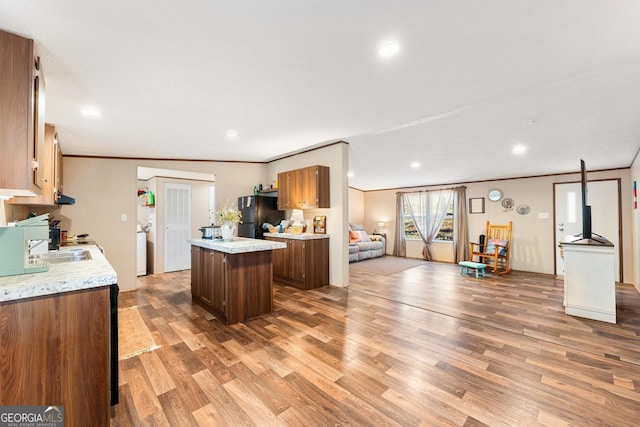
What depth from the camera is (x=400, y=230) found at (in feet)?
26.7

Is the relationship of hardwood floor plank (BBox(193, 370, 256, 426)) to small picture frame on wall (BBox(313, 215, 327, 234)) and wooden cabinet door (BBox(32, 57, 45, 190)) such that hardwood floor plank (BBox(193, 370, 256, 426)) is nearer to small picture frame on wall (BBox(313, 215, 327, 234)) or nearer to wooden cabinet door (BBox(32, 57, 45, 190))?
wooden cabinet door (BBox(32, 57, 45, 190))

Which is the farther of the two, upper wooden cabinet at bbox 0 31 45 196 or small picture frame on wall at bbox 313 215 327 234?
small picture frame on wall at bbox 313 215 327 234

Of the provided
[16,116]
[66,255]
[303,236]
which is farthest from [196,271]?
[16,116]

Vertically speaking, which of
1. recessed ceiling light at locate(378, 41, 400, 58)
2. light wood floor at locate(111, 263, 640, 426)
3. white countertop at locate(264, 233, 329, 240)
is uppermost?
recessed ceiling light at locate(378, 41, 400, 58)

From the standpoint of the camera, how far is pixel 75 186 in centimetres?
424

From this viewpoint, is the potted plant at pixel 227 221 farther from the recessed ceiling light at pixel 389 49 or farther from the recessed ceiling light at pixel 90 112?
the recessed ceiling light at pixel 389 49

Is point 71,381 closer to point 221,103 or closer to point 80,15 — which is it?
point 80,15

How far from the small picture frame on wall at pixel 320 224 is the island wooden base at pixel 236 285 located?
1.68 m

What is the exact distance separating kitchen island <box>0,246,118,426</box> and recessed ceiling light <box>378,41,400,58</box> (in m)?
2.21

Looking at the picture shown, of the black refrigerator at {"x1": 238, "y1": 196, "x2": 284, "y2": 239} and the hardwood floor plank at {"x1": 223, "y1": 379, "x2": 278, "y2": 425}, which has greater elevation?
the black refrigerator at {"x1": 238, "y1": 196, "x2": 284, "y2": 239}

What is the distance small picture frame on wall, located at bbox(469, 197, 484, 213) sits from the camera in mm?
6695

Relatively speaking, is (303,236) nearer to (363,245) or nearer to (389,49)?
(389,49)

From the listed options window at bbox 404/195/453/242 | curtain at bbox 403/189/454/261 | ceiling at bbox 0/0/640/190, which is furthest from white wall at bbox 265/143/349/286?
window at bbox 404/195/453/242

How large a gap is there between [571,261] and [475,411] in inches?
112
